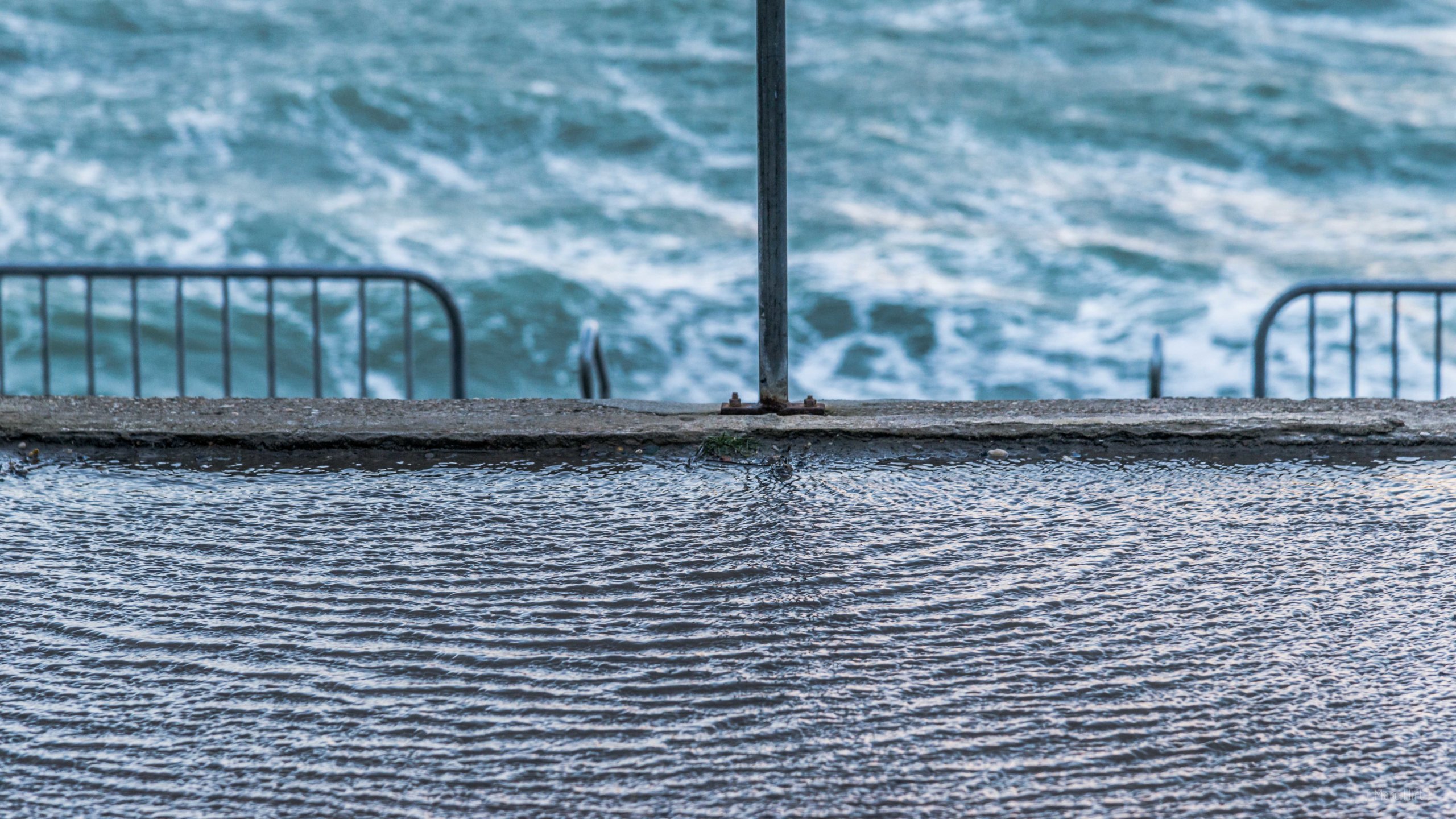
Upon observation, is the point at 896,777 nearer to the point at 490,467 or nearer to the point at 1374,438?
the point at 490,467

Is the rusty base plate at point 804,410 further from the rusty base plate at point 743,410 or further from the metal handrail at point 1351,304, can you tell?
the metal handrail at point 1351,304

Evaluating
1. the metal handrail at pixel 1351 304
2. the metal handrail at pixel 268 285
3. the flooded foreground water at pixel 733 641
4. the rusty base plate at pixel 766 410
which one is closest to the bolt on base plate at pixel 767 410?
the rusty base plate at pixel 766 410

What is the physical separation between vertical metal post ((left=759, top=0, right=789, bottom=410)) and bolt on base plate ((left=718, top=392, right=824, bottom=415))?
14 centimetres

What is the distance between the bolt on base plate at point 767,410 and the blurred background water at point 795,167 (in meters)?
7.59

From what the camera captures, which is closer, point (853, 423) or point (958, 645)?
point (958, 645)

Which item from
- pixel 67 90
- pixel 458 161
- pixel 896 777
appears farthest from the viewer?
pixel 67 90

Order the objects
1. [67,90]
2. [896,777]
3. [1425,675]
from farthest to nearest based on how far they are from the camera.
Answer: [67,90] < [1425,675] < [896,777]

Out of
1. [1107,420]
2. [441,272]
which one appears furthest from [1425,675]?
[441,272]

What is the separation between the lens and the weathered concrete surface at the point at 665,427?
300 cm

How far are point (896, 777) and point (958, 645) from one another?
41cm

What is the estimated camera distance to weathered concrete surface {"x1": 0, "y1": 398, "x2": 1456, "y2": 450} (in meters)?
3.00

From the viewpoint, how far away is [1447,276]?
42.0 ft

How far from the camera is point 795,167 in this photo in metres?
15.1

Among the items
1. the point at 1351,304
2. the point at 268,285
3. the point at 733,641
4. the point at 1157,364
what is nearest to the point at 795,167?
the point at 1157,364
